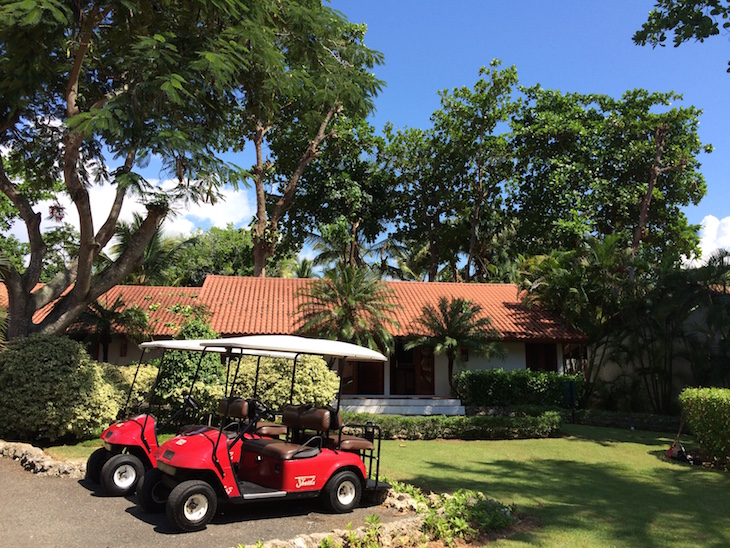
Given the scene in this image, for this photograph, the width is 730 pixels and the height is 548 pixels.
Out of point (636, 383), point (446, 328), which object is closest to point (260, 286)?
point (446, 328)

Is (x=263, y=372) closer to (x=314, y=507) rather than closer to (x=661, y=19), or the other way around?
(x=314, y=507)

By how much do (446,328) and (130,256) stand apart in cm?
1073

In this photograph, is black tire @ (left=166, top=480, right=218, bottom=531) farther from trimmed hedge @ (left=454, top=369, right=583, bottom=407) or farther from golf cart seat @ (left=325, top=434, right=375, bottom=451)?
trimmed hedge @ (left=454, top=369, right=583, bottom=407)

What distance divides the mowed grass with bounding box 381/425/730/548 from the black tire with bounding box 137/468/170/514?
3.87 m

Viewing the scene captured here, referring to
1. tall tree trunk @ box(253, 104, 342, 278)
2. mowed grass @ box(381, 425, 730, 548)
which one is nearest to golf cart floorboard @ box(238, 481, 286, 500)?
mowed grass @ box(381, 425, 730, 548)

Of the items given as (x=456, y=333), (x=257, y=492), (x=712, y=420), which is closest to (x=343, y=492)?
(x=257, y=492)

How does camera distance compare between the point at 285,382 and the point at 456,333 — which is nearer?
Answer: the point at 285,382

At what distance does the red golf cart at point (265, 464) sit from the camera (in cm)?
607

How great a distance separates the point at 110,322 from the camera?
17.8 metres

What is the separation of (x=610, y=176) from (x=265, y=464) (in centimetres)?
2717

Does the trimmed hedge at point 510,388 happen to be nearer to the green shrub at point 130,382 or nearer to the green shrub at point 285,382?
the green shrub at point 285,382

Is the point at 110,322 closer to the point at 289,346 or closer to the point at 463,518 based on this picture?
the point at 289,346

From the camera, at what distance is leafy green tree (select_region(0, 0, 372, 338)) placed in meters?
11.2

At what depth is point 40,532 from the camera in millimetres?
5930
